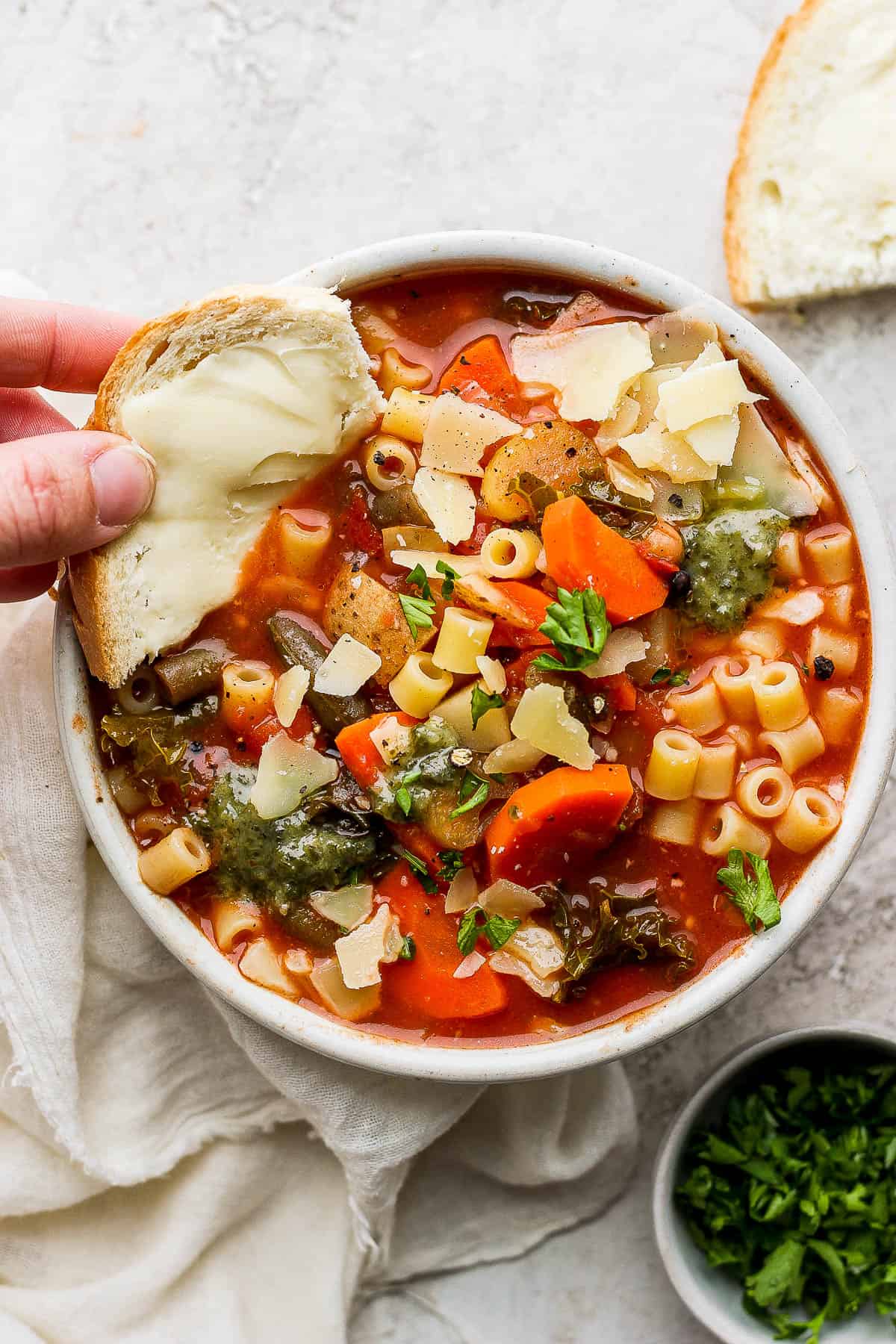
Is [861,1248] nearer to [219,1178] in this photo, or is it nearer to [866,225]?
[219,1178]

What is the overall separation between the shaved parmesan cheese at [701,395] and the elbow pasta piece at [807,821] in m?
0.99

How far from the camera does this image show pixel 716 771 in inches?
132

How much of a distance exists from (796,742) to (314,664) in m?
1.25

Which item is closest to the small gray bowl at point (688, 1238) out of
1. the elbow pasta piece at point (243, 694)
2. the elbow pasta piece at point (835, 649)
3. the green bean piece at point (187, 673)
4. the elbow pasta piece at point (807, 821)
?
the elbow pasta piece at point (807, 821)

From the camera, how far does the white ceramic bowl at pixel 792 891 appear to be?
130 inches

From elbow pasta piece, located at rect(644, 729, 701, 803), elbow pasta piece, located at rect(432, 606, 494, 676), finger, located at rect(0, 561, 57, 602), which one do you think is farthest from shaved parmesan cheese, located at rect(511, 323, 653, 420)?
finger, located at rect(0, 561, 57, 602)

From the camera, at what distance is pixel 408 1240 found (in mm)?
4203

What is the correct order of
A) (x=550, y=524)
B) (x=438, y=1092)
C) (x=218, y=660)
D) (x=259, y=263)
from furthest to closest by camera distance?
(x=259, y=263), (x=438, y=1092), (x=218, y=660), (x=550, y=524)

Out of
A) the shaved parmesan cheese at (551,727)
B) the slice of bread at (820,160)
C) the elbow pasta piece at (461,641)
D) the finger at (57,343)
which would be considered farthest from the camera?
the slice of bread at (820,160)

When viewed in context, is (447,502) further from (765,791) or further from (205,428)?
(765,791)

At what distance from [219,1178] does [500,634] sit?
1.98 meters

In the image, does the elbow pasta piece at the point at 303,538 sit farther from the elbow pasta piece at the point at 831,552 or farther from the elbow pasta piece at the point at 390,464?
the elbow pasta piece at the point at 831,552

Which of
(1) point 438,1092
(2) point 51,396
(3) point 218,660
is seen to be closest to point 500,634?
(3) point 218,660

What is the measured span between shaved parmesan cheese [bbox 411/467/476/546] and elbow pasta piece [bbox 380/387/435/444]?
0.37 feet
